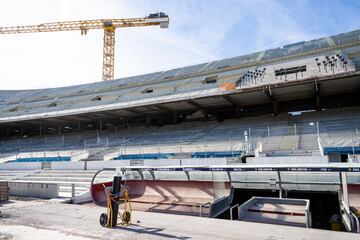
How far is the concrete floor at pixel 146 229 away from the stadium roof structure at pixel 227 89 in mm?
16412

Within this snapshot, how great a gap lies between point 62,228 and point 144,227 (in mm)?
2469

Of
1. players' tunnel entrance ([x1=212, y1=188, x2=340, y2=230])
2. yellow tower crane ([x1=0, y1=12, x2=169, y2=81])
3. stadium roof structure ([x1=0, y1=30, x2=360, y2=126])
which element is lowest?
players' tunnel entrance ([x1=212, y1=188, x2=340, y2=230])

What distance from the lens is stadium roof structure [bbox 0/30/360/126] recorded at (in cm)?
Answer: 2231

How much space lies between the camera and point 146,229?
26.2 ft

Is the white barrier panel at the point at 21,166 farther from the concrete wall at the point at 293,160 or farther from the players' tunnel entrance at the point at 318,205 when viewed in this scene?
the players' tunnel entrance at the point at 318,205

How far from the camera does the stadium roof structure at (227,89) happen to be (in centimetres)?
2231

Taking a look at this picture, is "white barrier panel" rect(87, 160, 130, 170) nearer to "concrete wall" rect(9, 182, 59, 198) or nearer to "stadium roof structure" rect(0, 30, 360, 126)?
"concrete wall" rect(9, 182, 59, 198)

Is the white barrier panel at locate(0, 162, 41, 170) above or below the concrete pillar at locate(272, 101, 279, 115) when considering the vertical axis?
below

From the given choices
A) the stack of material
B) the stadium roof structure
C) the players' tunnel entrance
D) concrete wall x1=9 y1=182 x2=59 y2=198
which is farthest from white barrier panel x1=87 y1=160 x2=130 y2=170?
the players' tunnel entrance

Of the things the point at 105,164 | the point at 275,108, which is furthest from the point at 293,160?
the point at 105,164

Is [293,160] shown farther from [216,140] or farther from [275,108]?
[275,108]

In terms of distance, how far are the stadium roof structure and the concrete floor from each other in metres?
16.4

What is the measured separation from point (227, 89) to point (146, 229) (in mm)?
18069

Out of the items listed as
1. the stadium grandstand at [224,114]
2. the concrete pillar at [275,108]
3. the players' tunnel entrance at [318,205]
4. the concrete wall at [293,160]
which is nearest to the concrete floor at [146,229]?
the players' tunnel entrance at [318,205]
